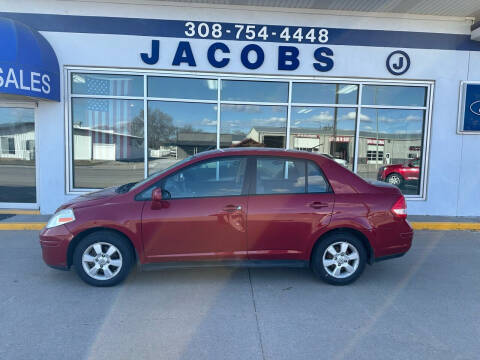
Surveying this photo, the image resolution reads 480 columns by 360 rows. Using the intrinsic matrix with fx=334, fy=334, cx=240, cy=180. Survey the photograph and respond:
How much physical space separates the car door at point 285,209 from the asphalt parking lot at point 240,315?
508 millimetres

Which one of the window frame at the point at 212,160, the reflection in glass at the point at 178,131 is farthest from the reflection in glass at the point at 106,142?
the window frame at the point at 212,160

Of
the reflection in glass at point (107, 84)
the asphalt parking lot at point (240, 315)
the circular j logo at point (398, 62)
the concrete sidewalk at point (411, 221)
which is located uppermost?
the circular j logo at point (398, 62)

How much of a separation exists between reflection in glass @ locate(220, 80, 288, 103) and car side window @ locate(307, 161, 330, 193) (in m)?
4.26

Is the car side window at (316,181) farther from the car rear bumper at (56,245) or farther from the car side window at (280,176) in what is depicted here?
the car rear bumper at (56,245)

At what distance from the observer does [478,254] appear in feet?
18.4

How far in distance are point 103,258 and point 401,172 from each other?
24.2 ft

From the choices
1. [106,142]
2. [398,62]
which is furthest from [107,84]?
[398,62]

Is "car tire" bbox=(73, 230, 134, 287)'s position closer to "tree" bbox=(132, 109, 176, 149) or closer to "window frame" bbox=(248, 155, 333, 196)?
"window frame" bbox=(248, 155, 333, 196)

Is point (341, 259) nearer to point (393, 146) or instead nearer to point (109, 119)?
point (393, 146)

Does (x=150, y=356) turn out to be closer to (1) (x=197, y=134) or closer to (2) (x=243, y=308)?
(2) (x=243, y=308)

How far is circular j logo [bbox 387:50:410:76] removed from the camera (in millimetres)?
7824

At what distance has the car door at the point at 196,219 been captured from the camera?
3945 millimetres

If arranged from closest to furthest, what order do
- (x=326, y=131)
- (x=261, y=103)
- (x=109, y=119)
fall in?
(x=109, y=119), (x=261, y=103), (x=326, y=131)

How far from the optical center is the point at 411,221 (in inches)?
291
